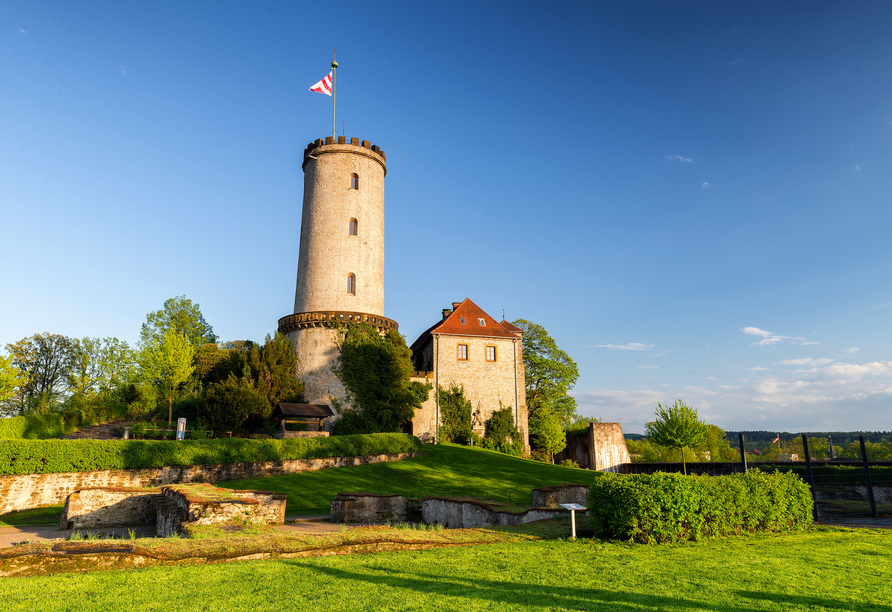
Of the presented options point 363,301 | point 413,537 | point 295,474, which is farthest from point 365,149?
point 413,537

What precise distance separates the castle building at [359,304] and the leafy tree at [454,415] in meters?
0.51

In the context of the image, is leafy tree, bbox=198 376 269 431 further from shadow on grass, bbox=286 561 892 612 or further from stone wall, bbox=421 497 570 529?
shadow on grass, bbox=286 561 892 612

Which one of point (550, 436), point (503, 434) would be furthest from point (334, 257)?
point (550, 436)

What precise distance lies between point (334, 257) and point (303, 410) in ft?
40.1

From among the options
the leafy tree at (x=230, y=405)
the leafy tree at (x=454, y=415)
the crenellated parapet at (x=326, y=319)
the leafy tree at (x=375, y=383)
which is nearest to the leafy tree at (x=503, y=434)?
the leafy tree at (x=454, y=415)

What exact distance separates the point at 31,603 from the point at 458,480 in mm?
20601

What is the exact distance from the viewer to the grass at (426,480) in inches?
833

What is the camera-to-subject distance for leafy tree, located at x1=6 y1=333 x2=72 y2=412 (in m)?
54.5

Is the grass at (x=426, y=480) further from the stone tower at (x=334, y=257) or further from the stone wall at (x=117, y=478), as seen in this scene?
the stone tower at (x=334, y=257)

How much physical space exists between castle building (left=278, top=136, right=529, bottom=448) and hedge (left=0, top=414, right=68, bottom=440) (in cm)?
1446

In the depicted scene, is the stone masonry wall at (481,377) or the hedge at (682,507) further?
the stone masonry wall at (481,377)

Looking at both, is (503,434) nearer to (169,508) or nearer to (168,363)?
(168,363)

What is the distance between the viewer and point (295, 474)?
2517 cm

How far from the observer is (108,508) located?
Answer: 1606 cm
